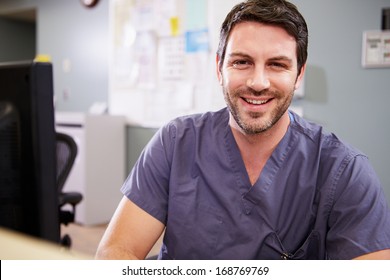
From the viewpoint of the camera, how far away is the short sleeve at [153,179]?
78 centimetres

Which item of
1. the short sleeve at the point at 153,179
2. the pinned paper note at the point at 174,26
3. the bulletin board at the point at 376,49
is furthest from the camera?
the pinned paper note at the point at 174,26

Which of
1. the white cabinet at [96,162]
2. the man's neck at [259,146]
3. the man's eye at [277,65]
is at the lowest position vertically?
the white cabinet at [96,162]

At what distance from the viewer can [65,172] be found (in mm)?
1315

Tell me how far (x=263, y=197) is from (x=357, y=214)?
16cm

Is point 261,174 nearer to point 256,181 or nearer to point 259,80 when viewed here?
point 256,181

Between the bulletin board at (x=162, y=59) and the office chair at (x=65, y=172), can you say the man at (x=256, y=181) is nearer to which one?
the office chair at (x=65, y=172)

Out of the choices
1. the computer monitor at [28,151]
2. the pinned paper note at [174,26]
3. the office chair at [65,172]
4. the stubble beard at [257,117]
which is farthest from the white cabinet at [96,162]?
the computer monitor at [28,151]

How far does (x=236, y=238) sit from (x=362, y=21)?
0.76m

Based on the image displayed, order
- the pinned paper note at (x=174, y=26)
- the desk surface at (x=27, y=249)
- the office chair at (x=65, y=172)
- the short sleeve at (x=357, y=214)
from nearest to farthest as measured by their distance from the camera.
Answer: the desk surface at (x=27, y=249) → the short sleeve at (x=357, y=214) → the office chair at (x=65, y=172) → the pinned paper note at (x=174, y=26)

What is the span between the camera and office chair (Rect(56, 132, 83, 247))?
131 centimetres

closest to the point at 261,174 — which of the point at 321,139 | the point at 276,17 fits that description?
the point at 321,139

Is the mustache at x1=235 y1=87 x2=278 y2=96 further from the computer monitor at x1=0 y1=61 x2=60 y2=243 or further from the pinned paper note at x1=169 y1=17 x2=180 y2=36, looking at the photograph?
the pinned paper note at x1=169 y1=17 x2=180 y2=36

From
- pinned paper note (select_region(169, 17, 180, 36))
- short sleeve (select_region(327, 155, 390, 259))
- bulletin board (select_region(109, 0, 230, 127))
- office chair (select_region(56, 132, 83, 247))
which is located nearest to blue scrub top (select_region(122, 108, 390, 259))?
short sleeve (select_region(327, 155, 390, 259))

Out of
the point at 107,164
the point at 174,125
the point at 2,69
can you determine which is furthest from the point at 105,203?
the point at 2,69
